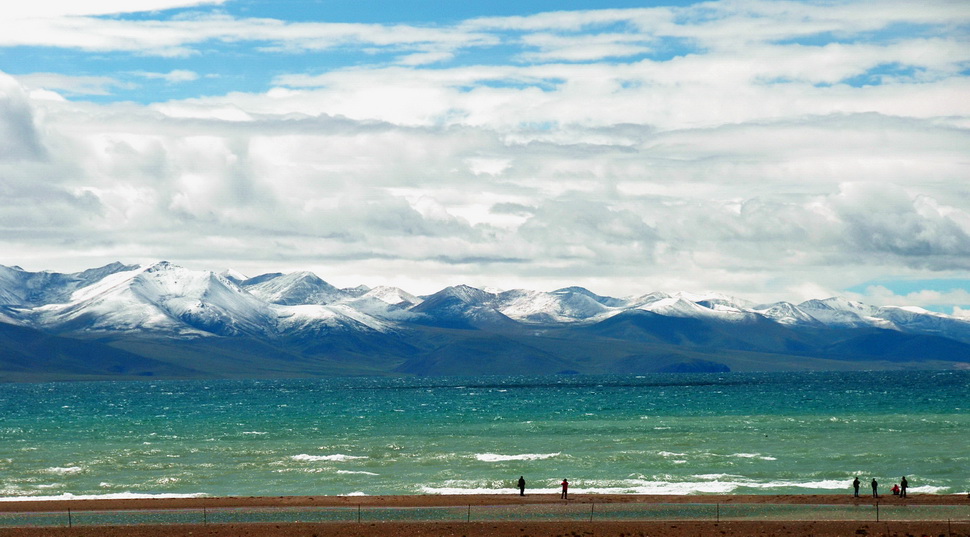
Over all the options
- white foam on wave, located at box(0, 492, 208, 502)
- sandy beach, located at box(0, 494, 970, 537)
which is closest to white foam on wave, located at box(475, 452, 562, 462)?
white foam on wave, located at box(0, 492, 208, 502)

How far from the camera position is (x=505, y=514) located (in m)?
69.5

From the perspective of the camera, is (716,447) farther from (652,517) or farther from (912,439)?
(652,517)

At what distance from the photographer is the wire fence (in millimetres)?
66938

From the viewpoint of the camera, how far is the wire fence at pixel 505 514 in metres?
66.9

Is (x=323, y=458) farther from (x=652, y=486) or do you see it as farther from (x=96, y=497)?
(x=652, y=486)

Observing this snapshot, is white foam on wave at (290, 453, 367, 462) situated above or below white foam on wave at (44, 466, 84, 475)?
above

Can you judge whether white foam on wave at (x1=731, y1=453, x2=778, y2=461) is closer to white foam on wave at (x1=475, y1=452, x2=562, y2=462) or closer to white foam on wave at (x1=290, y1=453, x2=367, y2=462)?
white foam on wave at (x1=475, y1=452, x2=562, y2=462)

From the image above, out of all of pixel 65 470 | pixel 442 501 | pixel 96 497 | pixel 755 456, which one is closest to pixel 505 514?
pixel 442 501

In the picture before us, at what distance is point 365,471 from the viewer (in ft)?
311

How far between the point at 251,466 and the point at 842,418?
275ft

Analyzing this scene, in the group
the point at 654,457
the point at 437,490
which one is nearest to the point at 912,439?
the point at 654,457

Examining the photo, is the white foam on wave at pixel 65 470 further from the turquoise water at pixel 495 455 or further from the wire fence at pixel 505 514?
the wire fence at pixel 505 514

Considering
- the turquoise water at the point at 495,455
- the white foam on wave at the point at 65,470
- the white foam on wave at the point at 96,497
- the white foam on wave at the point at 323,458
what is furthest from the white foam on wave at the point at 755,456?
the white foam on wave at the point at 65,470

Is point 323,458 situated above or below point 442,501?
above
